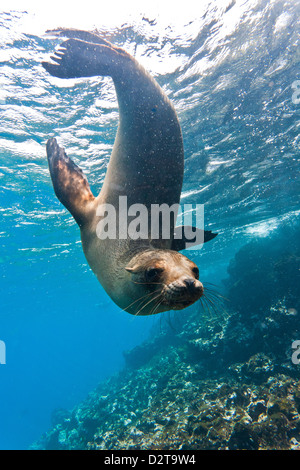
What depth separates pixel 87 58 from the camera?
2752 millimetres

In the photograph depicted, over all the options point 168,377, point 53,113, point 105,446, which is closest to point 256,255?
point 168,377

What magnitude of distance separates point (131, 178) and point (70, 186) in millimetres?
979

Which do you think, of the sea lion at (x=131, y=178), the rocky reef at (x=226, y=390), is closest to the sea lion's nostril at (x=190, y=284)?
the sea lion at (x=131, y=178)

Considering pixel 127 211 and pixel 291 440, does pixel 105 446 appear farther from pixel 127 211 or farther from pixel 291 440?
pixel 127 211

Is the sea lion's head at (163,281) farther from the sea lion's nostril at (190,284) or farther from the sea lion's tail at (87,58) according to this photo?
the sea lion's tail at (87,58)

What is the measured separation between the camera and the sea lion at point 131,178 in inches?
80.5

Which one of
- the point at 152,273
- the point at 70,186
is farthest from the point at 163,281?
the point at 70,186

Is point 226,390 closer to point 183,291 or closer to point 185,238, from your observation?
point 185,238

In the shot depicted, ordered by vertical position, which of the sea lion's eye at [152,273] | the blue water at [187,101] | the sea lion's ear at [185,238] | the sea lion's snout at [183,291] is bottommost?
the sea lion's snout at [183,291]

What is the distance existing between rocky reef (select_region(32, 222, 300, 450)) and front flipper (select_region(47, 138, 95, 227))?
209 cm

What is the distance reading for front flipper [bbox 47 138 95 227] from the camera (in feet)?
9.74

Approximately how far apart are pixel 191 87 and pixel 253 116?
2.82m

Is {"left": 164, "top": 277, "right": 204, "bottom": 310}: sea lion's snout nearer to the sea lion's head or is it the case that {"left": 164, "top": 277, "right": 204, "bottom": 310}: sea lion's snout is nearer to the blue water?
the sea lion's head

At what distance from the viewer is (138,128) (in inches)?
97.7
